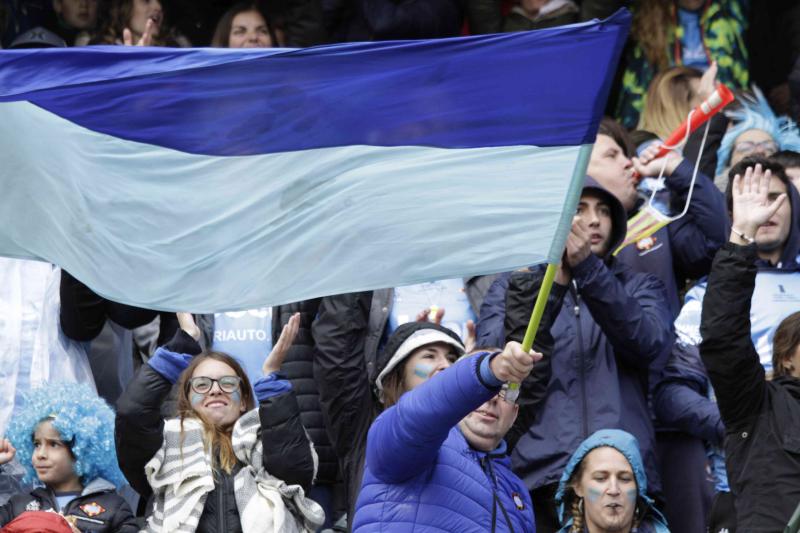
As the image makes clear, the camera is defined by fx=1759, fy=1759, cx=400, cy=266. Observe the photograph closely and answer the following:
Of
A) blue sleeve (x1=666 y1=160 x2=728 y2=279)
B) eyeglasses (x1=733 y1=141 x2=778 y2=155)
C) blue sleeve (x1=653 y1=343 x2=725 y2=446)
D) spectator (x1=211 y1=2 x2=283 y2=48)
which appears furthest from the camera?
spectator (x1=211 y1=2 x2=283 y2=48)

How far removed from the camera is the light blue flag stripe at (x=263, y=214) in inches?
222

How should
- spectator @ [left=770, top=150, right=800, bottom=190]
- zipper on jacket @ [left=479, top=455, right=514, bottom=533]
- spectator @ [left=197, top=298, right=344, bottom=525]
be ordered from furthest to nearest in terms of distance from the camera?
spectator @ [left=770, top=150, right=800, bottom=190] → spectator @ [left=197, top=298, right=344, bottom=525] → zipper on jacket @ [left=479, top=455, right=514, bottom=533]

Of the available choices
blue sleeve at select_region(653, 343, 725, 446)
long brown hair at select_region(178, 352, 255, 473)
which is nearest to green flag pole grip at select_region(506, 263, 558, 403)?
long brown hair at select_region(178, 352, 255, 473)

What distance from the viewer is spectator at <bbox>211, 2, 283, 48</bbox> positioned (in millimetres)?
10234

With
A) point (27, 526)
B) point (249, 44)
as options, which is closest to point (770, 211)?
point (27, 526)

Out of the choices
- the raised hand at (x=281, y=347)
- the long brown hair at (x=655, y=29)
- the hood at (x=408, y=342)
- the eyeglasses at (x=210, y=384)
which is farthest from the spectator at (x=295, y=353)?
the long brown hair at (x=655, y=29)

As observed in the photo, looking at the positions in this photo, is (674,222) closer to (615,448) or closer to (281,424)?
(615,448)

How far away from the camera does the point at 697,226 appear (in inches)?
344

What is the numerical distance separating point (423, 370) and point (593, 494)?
37.2 inches

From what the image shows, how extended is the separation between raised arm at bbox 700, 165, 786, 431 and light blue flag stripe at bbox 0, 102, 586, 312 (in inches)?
37.5

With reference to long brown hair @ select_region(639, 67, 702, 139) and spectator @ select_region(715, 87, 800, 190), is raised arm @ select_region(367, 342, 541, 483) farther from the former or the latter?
long brown hair @ select_region(639, 67, 702, 139)

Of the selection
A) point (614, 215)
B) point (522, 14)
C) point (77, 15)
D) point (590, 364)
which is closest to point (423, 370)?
point (590, 364)

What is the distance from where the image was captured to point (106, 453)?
7605mm

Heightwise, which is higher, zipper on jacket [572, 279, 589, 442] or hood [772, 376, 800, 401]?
zipper on jacket [572, 279, 589, 442]
